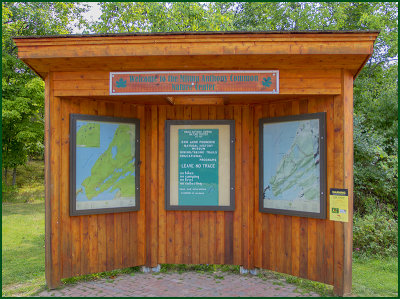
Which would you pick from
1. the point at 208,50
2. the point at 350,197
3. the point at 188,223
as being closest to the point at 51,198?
the point at 188,223

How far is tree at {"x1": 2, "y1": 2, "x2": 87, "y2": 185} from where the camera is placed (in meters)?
16.2

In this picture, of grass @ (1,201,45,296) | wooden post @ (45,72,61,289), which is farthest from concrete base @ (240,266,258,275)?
grass @ (1,201,45,296)

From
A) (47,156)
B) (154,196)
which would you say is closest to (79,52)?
(47,156)

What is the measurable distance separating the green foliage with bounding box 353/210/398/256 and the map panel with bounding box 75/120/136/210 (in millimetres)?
4660

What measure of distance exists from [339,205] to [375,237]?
3181mm

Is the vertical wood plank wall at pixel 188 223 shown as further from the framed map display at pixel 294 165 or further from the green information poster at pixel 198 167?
the green information poster at pixel 198 167

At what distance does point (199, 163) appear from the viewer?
613 cm

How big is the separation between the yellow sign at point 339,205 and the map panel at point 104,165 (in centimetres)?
303

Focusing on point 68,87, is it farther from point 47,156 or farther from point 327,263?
point 327,263

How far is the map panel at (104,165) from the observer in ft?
18.1

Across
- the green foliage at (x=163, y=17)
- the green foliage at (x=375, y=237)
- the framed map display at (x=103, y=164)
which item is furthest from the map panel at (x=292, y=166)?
the green foliage at (x=163, y=17)

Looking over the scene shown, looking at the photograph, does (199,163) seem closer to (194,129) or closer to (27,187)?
(194,129)

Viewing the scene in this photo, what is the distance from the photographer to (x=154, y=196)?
615 cm

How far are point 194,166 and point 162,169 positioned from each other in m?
0.54
